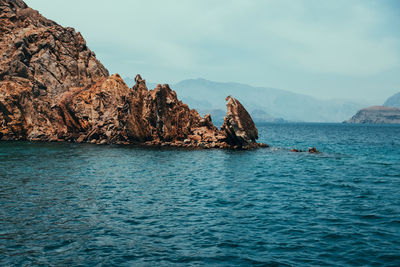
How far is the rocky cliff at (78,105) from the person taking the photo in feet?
257

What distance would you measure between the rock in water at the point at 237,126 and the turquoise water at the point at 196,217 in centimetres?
2887

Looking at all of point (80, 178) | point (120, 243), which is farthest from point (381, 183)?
point (80, 178)

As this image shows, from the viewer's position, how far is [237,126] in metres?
70.8

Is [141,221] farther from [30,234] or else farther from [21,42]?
[21,42]

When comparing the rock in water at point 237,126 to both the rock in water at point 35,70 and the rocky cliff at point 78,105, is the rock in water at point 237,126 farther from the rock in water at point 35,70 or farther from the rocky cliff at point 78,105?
the rock in water at point 35,70

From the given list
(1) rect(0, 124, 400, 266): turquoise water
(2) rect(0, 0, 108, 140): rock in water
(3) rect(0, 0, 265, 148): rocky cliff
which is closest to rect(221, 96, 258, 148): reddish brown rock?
(3) rect(0, 0, 265, 148): rocky cliff

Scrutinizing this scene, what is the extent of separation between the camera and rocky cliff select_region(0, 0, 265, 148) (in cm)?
7838

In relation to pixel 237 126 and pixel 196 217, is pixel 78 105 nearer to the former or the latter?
pixel 237 126

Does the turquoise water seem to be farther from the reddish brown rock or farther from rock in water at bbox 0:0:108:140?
rock in water at bbox 0:0:108:140

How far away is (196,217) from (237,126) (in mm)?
49436

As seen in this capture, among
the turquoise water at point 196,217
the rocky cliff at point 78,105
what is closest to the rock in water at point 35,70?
the rocky cliff at point 78,105

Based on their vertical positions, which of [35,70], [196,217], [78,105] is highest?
[35,70]

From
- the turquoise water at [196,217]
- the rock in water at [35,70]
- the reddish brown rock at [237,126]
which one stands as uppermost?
the rock in water at [35,70]

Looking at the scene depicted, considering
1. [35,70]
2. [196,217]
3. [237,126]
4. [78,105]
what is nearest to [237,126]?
[237,126]
